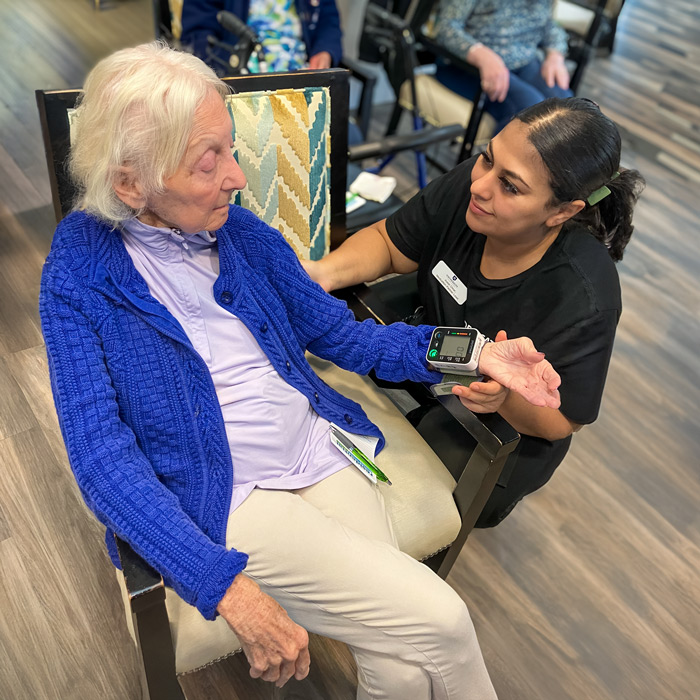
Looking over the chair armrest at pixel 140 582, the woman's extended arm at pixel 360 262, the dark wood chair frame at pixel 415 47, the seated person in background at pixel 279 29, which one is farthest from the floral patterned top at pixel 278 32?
the chair armrest at pixel 140 582

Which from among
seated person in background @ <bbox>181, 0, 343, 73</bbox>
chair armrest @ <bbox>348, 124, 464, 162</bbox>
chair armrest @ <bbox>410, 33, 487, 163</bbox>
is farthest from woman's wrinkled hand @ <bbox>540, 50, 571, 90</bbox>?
seated person in background @ <bbox>181, 0, 343, 73</bbox>

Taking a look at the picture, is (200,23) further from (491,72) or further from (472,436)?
(472,436)

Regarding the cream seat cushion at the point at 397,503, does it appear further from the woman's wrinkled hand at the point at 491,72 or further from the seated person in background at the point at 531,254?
the woman's wrinkled hand at the point at 491,72

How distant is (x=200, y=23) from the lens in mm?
2568

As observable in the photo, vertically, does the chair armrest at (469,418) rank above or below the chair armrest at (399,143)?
below

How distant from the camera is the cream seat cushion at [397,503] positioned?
1.14 metres

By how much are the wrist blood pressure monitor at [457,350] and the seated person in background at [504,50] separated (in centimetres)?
175

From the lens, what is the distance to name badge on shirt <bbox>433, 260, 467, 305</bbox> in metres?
1.51

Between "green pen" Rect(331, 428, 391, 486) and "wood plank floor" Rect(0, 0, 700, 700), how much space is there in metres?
0.56

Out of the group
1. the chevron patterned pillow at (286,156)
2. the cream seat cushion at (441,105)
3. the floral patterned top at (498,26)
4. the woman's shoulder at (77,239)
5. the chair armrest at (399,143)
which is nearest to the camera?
the woman's shoulder at (77,239)

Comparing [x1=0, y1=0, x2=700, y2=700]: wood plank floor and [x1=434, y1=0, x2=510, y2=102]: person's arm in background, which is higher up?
[x1=434, y1=0, x2=510, y2=102]: person's arm in background

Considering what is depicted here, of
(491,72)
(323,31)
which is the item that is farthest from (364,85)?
(491,72)

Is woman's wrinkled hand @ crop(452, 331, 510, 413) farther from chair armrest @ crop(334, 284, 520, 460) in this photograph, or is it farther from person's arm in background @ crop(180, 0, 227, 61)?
person's arm in background @ crop(180, 0, 227, 61)

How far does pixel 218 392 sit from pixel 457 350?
1.58 ft
